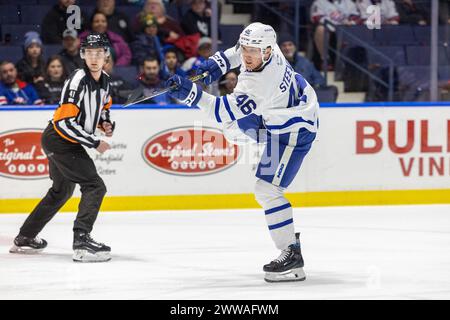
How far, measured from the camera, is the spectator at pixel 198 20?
8211 millimetres

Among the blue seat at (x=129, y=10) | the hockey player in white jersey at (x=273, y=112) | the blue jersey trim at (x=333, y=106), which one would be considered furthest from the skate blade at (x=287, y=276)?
the blue seat at (x=129, y=10)

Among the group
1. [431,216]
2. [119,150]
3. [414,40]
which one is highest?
[414,40]

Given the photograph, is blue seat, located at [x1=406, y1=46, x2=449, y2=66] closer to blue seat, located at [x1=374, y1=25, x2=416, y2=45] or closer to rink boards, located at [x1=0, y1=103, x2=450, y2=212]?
blue seat, located at [x1=374, y1=25, x2=416, y2=45]

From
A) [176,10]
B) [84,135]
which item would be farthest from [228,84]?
[84,135]

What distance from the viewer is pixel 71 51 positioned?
783cm

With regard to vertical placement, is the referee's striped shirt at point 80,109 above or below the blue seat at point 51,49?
below

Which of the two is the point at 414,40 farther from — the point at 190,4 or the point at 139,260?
the point at 139,260

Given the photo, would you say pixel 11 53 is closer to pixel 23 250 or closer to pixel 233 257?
pixel 23 250

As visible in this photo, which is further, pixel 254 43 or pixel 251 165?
pixel 251 165

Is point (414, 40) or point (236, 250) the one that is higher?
point (414, 40)

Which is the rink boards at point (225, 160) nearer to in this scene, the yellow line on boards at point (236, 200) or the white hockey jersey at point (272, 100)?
the yellow line on boards at point (236, 200)

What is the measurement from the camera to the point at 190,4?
8.52 m
